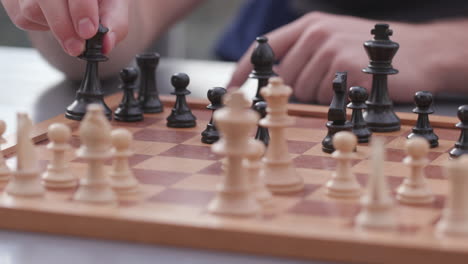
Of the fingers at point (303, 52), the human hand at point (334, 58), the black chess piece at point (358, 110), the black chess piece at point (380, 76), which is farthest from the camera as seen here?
the fingers at point (303, 52)

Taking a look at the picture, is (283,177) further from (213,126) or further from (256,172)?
(213,126)

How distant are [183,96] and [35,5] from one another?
39 cm

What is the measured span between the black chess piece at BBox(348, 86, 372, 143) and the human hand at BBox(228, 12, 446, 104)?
0.54m

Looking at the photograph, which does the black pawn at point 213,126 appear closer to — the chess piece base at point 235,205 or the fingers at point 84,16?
the fingers at point 84,16

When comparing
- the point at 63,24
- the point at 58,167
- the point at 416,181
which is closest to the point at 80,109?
the point at 63,24

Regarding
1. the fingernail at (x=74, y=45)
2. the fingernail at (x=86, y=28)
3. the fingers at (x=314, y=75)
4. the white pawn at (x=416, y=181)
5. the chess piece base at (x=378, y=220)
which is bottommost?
the chess piece base at (x=378, y=220)

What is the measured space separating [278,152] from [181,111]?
516mm

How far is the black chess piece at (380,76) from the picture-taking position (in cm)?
165

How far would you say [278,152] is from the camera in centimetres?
122

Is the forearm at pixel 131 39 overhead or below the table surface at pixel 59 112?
overhead

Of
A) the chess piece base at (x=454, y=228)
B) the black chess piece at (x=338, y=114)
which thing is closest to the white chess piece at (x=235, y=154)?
the chess piece base at (x=454, y=228)

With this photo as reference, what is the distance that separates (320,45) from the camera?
7.47 feet

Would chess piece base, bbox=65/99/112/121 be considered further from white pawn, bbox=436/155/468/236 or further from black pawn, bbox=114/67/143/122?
white pawn, bbox=436/155/468/236

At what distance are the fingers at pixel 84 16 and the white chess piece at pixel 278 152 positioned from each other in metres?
0.53
